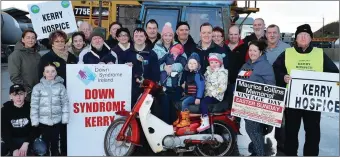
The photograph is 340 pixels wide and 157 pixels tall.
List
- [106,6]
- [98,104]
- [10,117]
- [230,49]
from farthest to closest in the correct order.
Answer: [106,6], [230,49], [98,104], [10,117]

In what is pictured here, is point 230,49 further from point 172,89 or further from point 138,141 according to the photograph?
point 138,141

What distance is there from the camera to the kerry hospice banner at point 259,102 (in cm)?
486

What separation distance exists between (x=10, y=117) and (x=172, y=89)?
6.61ft

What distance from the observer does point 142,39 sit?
5078 millimetres

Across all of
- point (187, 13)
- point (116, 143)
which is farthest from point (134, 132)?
point (187, 13)

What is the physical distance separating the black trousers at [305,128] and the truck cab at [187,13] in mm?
3212

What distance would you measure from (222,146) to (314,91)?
135 cm

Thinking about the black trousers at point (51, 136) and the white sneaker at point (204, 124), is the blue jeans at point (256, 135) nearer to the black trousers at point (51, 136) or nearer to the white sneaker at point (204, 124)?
the white sneaker at point (204, 124)

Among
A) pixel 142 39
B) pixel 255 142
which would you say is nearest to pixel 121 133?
pixel 142 39

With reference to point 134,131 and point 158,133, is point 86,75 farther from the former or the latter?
point 158,133

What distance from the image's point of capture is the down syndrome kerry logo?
4.89 metres

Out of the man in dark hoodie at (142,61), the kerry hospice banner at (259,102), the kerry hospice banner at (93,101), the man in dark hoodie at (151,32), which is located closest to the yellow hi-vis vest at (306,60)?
the kerry hospice banner at (259,102)

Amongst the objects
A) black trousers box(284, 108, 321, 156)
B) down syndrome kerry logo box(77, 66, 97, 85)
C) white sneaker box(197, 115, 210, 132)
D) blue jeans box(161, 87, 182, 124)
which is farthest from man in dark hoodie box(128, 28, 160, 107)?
black trousers box(284, 108, 321, 156)

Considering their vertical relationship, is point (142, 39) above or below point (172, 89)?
above
